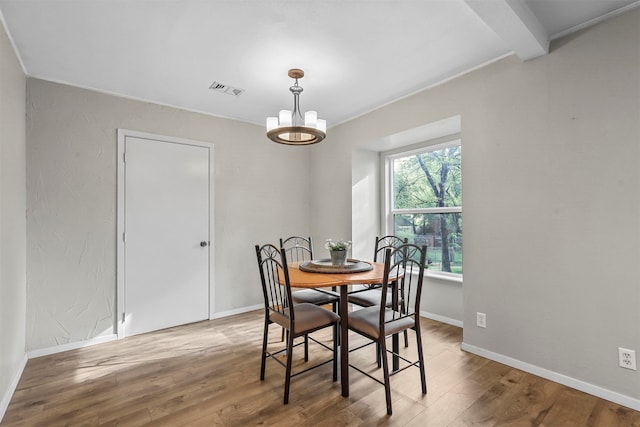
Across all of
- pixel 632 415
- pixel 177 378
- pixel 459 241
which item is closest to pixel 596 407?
pixel 632 415

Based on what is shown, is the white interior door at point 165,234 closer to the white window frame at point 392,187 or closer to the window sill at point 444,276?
the white window frame at point 392,187

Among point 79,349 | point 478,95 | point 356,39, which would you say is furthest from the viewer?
point 79,349

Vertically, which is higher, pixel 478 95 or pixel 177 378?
pixel 478 95

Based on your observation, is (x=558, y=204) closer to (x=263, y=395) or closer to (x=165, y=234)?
(x=263, y=395)

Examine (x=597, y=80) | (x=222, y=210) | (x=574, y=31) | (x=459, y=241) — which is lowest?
(x=459, y=241)

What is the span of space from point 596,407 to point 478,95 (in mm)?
2373

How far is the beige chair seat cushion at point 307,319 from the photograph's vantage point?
6.93ft

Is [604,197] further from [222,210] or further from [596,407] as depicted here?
[222,210]

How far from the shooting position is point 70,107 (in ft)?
9.62

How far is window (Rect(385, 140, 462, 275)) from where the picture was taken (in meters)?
3.51

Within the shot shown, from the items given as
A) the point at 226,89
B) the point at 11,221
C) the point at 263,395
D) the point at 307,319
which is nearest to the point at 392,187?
the point at 226,89

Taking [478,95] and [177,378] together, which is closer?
[177,378]

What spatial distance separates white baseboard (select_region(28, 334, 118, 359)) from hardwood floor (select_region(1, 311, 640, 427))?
0.26 ft

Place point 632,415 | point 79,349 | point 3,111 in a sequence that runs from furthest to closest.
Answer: point 79,349
point 3,111
point 632,415
